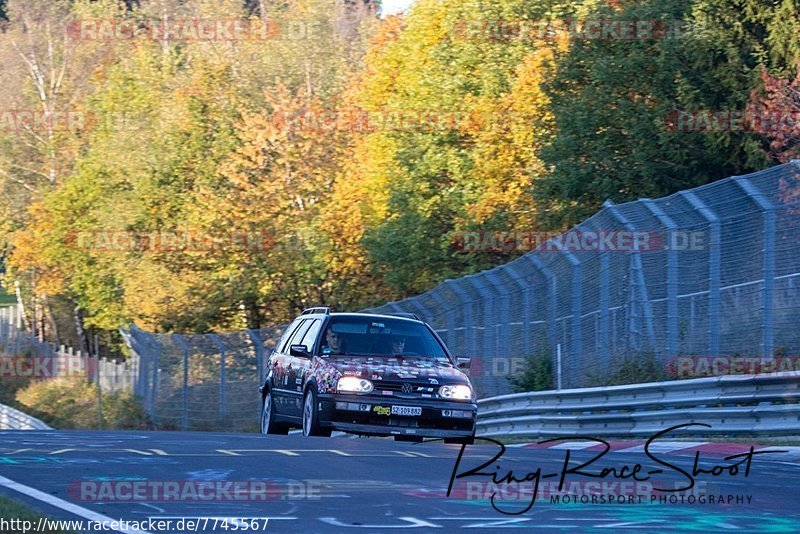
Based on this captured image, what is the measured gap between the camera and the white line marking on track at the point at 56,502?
8.74 m

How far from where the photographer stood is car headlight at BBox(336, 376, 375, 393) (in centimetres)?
1675

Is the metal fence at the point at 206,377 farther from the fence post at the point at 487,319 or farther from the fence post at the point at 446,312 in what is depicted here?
the fence post at the point at 487,319

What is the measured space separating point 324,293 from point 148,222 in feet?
38.6

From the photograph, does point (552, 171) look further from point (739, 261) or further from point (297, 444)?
point (297, 444)

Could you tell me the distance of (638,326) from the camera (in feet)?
67.4

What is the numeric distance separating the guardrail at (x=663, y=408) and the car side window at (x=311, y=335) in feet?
12.5

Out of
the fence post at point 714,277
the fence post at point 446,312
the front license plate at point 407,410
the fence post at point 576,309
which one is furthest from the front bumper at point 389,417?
the fence post at point 446,312

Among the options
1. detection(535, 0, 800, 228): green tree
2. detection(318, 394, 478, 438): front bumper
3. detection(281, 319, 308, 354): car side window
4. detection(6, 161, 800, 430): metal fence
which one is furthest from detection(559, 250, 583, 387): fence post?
detection(535, 0, 800, 228): green tree

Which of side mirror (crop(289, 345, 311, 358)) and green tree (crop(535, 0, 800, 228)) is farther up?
green tree (crop(535, 0, 800, 228))

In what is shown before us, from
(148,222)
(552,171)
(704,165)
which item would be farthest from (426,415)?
(148,222)

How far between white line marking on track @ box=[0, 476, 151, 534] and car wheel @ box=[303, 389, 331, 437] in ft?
20.8

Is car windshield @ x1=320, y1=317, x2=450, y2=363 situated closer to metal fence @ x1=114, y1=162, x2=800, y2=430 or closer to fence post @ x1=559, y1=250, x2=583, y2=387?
metal fence @ x1=114, y1=162, x2=800, y2=430

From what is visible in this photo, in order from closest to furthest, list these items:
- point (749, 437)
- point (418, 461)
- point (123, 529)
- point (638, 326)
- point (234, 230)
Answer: point (123, 529)
point (418, 461)
point (749, 437)
point (638, 326)
point (234, 230)

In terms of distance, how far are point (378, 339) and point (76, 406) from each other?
36.3 metres
